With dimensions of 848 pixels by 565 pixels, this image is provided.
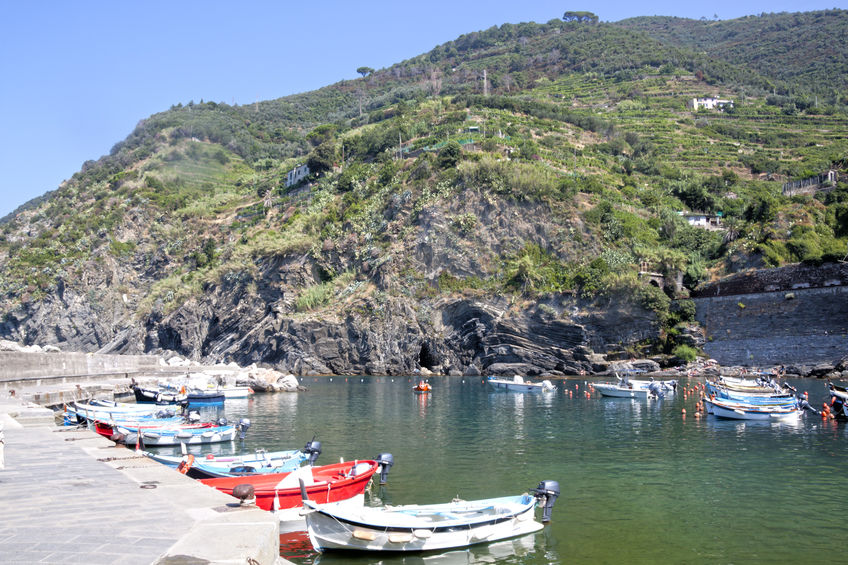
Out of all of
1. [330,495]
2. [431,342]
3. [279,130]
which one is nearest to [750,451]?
[330,495]

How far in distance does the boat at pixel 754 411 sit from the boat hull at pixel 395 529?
1009 inches

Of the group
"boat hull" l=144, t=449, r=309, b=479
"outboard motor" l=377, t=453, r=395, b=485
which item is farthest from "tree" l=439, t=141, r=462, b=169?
"outboard motor" l=377, t=453, r=395, b=485

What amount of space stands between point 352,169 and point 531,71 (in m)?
92.4

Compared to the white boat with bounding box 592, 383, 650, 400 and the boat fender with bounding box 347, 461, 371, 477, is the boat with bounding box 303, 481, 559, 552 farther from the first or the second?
the white boat with bounding box 592, 383, 650, 400

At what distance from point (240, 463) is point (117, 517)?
10111mm

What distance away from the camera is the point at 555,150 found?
316 ft

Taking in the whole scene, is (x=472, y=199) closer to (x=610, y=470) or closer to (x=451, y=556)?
(x=610, y=470)

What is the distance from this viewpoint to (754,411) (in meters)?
34.5

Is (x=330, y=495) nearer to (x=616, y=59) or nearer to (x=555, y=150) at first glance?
(x=555, y=150)

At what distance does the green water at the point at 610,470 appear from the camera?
1409 cm

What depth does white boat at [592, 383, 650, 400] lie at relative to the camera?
4738cm

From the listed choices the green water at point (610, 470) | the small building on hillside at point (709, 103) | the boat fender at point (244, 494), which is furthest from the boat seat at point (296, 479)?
A: the small building on hillside at point (709, 103)

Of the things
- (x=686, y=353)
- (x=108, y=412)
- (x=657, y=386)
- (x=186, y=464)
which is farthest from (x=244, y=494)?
(x=686, y=353)

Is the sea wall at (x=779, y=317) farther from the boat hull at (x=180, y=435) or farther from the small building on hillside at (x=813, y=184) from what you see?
the boat hull at (x=180, y=435)
